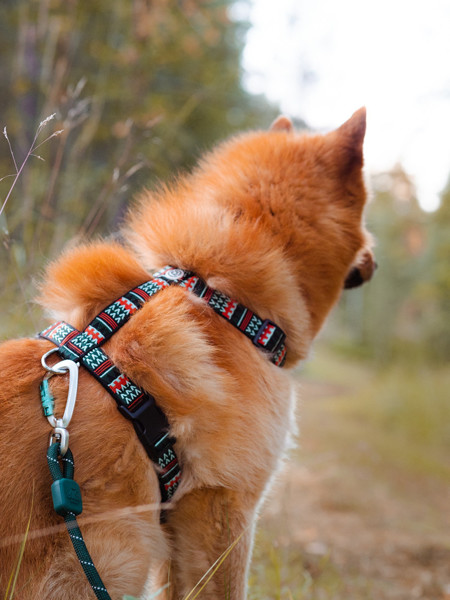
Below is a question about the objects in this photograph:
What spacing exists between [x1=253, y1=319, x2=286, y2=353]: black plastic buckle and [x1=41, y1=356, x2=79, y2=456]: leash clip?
71 cm

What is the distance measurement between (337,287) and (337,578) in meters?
1.91

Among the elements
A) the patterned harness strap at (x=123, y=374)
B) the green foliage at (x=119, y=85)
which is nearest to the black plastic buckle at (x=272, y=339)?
the patterned harness strap at (x=123, y=374)

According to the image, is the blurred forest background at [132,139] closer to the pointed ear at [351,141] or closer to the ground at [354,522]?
the ground at [354,522]

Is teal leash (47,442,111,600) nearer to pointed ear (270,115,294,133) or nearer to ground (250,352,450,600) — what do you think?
ground (250,352,450,600)

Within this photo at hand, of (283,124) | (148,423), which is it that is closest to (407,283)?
(283,124)

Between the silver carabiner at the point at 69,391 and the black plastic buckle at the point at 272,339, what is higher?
the black plastic buckle at the point at 272,339

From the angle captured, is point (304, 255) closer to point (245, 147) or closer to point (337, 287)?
point (337, 287)

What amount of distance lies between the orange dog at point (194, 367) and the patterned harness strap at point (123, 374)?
3 cm

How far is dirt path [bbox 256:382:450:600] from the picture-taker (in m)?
3.46

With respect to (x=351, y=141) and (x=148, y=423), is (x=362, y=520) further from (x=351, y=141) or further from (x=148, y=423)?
(x=148, y=423)

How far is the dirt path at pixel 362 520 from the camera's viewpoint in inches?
136

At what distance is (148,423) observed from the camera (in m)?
1.45

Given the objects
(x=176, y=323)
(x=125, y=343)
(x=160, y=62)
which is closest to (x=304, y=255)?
(x=176, y=323)

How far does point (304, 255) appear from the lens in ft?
6.68
